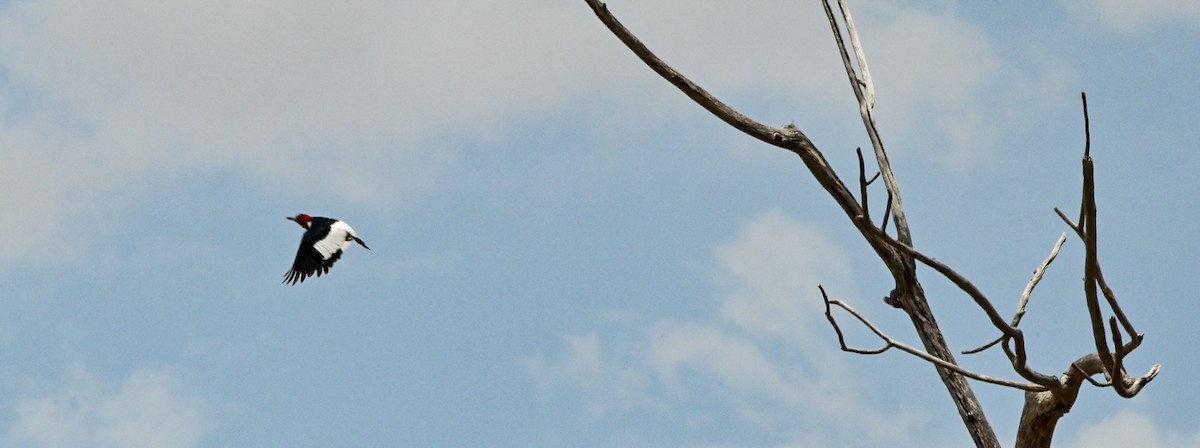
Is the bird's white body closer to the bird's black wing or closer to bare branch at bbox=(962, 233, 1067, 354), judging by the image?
the bird's black wing

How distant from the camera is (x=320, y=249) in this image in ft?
39.1

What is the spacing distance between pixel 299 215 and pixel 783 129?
778 centimetres

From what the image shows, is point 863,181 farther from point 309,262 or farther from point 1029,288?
point 309,262

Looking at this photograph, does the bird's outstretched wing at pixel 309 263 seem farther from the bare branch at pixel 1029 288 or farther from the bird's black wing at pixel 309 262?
the bare branch at pixel 1029 288

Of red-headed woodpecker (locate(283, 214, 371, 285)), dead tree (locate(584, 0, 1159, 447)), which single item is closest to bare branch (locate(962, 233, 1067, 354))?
dead tree (locate(584, 0, 1159, 447))

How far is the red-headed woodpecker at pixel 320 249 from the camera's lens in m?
11.9

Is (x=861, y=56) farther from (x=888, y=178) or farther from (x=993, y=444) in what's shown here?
(x=993, y=444)

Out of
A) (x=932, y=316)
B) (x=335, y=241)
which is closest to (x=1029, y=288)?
(x=932, y=316)

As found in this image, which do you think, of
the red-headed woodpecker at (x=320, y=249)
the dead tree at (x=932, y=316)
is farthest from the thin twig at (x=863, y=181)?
the red-headed woodpecker at (x=320, y=249)

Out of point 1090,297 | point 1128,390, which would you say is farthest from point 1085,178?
point 1128,390

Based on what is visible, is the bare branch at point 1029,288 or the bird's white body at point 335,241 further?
the bird's white body at point 335,241

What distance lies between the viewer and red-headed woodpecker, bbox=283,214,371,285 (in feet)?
39.0

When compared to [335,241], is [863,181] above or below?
below

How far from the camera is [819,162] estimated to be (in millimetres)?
5938
